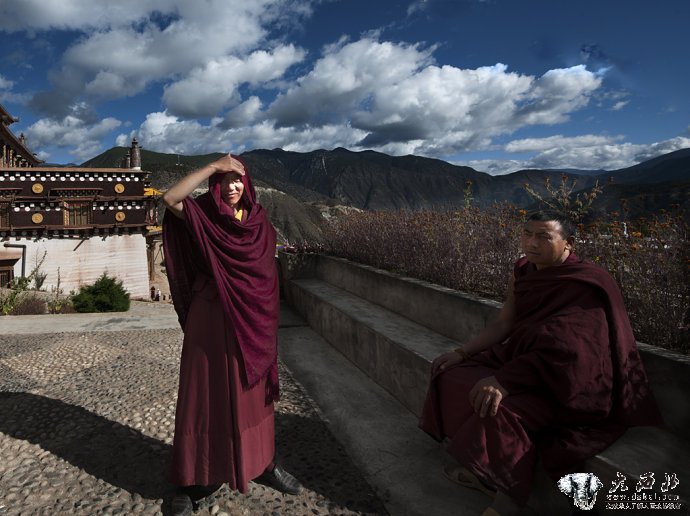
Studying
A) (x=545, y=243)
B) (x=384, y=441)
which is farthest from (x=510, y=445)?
(x=384, y=441)

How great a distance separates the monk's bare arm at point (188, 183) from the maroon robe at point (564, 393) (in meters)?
1.83

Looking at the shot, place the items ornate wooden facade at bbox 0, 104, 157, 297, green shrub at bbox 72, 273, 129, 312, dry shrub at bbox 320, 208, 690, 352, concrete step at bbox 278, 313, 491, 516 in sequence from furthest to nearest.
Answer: ornate wooden facade at bbox 0, 104, 157, 297
green shrub at bbox 72, 273, 129, 312
dry shrub at bbox 320, 208, 690, 352
concrete step at bbox 278, 313, 491, 516

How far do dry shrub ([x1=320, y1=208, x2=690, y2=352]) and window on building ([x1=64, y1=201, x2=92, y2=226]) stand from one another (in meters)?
22.9

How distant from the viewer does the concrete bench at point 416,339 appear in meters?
1.89

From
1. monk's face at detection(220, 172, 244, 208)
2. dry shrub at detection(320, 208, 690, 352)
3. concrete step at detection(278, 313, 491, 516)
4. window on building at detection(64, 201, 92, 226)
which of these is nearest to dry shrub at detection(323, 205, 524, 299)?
dry shrub at detection(320, 208, 690, 352)

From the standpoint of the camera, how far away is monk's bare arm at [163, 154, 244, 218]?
86.4 inches

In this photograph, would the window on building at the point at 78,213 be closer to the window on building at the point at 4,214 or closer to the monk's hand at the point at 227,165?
the window on building at the point at 4,214

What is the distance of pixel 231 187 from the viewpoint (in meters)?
2.39

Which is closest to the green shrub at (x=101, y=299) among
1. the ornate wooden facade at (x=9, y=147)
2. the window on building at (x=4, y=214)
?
the window on building at (x=4, y=214)

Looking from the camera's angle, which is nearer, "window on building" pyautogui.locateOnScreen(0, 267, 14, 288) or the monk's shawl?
the monk's shawl

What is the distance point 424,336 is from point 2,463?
335cm

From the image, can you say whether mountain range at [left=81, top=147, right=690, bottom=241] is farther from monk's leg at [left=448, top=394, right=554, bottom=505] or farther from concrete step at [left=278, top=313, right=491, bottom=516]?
concrete step at [left=278, top=313, right=491, bottom=516]

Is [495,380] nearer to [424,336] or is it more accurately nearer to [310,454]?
[310,454]

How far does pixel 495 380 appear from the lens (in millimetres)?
2090
